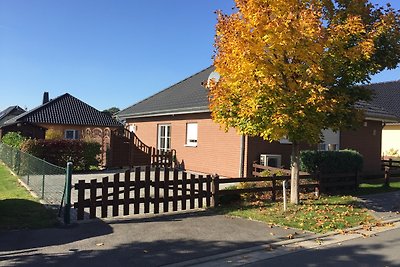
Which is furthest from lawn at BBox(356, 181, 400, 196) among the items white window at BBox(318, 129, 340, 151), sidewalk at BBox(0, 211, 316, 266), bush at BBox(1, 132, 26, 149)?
bush at BBox(1, 132, 26, 149)

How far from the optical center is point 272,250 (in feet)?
23.6

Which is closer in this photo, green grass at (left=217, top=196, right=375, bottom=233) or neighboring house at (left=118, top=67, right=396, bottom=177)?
green grass at (left=217, top=196, right=375, bottom=233)

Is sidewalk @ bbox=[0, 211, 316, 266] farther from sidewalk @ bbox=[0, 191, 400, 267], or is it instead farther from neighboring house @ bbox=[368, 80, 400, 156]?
neighboring house @ bbox=[368, 80, 400, 156]

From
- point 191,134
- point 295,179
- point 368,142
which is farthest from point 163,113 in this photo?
point 295,179

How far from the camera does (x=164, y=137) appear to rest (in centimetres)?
2317

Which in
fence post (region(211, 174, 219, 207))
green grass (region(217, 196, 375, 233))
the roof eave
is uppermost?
the roof eave

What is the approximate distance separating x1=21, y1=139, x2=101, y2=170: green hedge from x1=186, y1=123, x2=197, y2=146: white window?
14.8ft

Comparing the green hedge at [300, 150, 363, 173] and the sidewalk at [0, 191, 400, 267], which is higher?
the green hedge at [300, 150, 363, 173]

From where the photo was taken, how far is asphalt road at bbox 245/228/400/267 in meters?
6.38

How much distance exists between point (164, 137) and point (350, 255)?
1701cm

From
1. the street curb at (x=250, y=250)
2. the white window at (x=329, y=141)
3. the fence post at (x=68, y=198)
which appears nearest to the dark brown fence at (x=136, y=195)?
the fence post at (x=68, y=198)

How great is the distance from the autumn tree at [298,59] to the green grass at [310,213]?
5.96 ft

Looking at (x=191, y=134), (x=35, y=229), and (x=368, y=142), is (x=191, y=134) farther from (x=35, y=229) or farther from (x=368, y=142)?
(x=35, y=229)

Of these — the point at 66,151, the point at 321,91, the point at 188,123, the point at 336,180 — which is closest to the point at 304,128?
the point at 321,91
